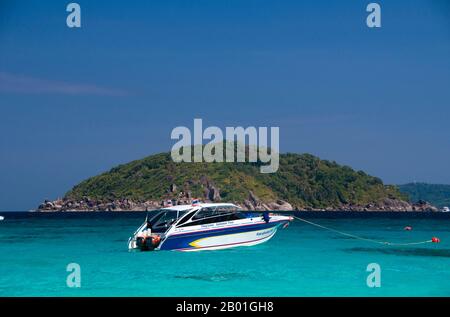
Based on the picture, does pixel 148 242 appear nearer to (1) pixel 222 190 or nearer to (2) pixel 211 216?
(2) pixel 211 216

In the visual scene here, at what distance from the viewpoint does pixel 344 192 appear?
199875mm

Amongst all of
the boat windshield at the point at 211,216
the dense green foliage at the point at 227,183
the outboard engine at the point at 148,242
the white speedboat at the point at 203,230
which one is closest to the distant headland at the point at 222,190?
the dense green foliage at the point at 227,183

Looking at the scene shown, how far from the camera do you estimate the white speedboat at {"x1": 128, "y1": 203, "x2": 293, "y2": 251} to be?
29953 mm

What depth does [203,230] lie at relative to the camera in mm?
30453

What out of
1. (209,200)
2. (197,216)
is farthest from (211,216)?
(209,200)

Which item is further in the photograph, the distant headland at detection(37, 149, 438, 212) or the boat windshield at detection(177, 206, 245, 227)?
the distant headland at detection(37, 149, 438, 212)

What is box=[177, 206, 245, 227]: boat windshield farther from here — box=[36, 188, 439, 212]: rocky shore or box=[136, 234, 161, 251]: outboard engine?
box=[36, 188, 439, 212]: rocky shore

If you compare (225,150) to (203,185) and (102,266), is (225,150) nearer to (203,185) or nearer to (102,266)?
(203,185)

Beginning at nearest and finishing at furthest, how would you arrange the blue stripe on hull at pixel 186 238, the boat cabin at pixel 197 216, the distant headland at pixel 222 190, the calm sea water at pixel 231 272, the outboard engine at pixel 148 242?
the calm sea water at pixel 231 272 → the blue stripe on hull at pixel 186 238 → the outboard engine at pixel 148 242 → the boat cabin at pixel 197 216 → the distant headland at pixel 222 190

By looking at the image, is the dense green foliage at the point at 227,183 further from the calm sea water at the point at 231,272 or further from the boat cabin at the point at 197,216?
the calm sea water at the point at 231,272

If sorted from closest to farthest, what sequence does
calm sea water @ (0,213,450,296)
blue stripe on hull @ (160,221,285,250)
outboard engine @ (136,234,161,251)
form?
1. calm sea water @ (0,213,450,296)
2. blue stripe on hull @ (160,221,285,250)
3. outboard engine @ (136,234,161,251)

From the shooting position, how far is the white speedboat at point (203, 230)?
29953mm

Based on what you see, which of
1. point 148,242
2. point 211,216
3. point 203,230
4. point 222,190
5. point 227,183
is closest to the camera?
point 148,242

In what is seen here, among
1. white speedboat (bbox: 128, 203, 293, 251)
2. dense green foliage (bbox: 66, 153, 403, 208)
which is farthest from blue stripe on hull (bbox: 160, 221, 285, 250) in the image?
dense green foliage (bbox: 66, 153, 403, 208)
